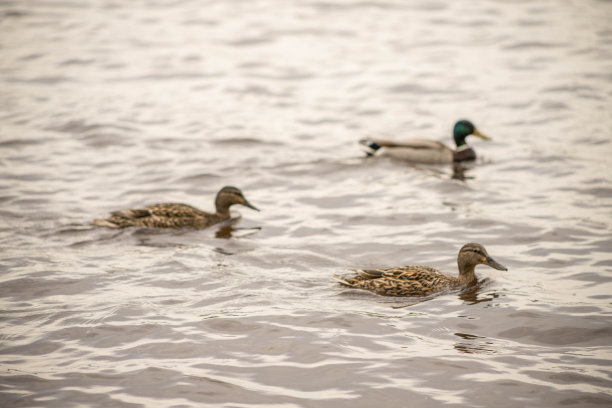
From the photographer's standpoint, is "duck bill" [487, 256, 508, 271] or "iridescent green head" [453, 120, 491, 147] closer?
"duck bill" [487, 256, 508, 271]

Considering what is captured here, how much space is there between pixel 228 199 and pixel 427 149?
458cm

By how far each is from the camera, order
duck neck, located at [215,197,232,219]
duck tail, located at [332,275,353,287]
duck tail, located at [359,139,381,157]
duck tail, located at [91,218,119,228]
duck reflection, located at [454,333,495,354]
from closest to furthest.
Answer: duck reflection, located at [454,333,495,354]
duck tail, located at [332,275,353,287]
duck tail, located at [91,218,119,228]
duck neck, located at [215,197,232,219]
duck tail, located at [359,139,381,157]

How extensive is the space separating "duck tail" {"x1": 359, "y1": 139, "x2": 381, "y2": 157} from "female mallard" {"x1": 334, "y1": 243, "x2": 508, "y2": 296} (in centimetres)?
573

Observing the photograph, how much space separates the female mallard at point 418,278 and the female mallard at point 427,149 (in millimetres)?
5575

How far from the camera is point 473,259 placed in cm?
1009

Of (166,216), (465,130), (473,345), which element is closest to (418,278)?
(473,345)

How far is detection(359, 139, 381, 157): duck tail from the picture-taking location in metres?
15.7

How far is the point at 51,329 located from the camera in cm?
911

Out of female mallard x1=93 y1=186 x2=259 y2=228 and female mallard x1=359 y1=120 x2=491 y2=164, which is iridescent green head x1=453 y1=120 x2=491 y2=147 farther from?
female mallard x1=93 y1=186 x2=259 y2=228

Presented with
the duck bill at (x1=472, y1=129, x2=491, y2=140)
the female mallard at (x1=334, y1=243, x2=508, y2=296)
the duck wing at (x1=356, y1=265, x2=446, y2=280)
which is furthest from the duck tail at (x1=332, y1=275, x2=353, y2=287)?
the duck bill at (x1=472, y1=129, x2=491, y2=140)

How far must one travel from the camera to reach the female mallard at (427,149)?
15562 mm

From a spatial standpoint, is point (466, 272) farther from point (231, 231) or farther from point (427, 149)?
point (427, 149)

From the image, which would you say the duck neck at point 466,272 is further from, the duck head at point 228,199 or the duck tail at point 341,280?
the duck head at point 228,199

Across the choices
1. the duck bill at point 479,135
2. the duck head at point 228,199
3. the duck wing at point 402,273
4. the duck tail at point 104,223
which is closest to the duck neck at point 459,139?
the duck bill at point 479,135
